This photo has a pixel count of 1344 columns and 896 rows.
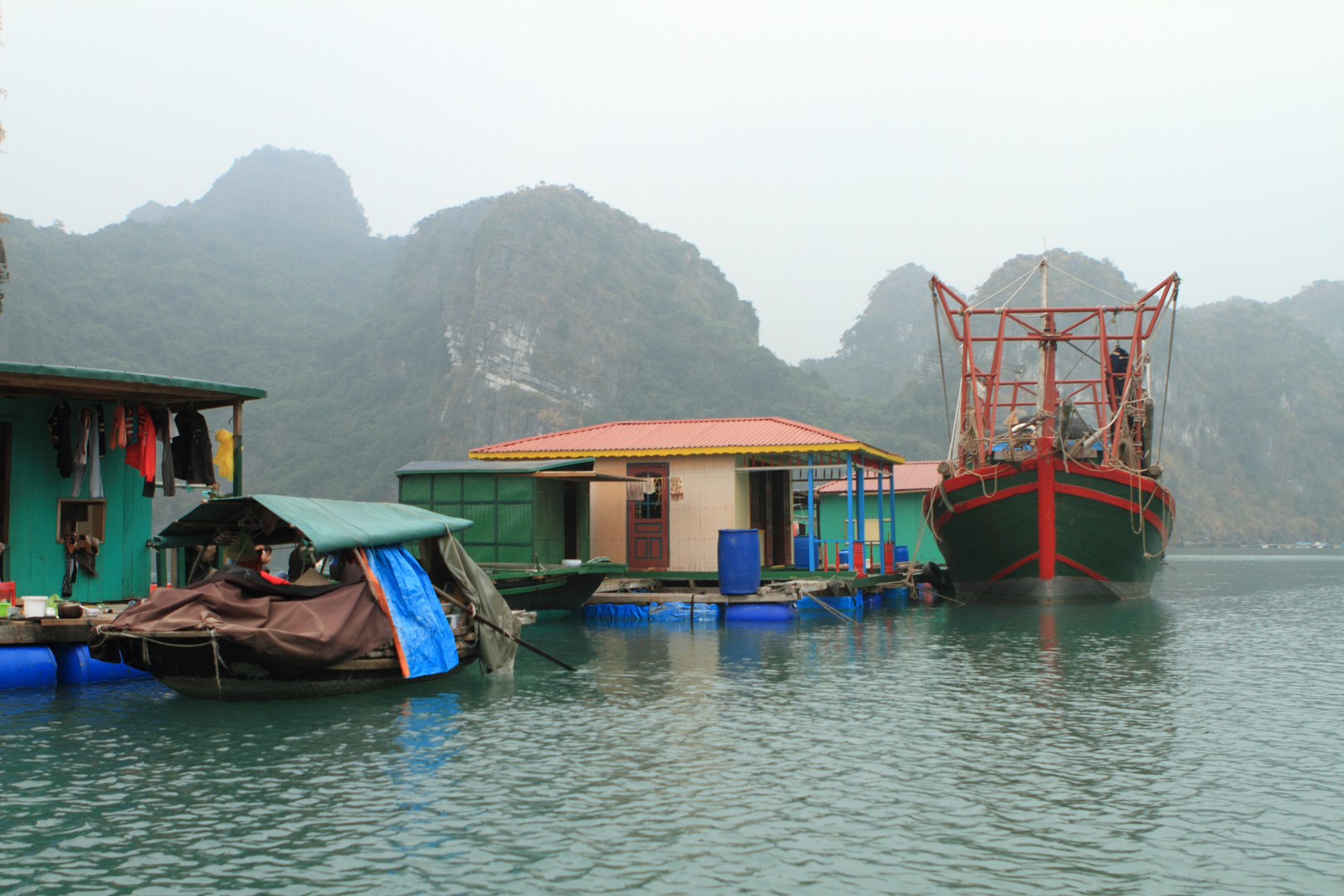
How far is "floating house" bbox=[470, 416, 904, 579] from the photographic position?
24.4 metres

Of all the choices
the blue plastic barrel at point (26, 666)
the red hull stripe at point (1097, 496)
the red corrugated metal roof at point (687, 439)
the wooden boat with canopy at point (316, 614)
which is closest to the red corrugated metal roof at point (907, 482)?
the red hull stripe at point (1097, 496)

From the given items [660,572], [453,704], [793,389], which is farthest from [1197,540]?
[453,704]

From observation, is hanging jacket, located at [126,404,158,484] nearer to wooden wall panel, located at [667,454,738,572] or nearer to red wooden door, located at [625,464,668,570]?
red wooden door, located at [625,464,668,570]

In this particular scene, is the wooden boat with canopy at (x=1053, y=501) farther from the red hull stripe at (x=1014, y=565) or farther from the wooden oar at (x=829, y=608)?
the wooden oar at (x=829, y=608)

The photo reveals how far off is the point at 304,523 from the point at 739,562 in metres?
11.4

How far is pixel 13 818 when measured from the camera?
764cm

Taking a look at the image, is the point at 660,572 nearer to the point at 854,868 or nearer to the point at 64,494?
the point at 64,494

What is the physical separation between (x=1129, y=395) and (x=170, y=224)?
4554 inches

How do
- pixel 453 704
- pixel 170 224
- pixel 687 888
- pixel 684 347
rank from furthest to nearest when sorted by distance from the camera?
pixel 170 224 → pixel 684 347 → pixel 453 704 → pixel 687 888

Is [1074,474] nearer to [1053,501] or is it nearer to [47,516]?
[1053,501]

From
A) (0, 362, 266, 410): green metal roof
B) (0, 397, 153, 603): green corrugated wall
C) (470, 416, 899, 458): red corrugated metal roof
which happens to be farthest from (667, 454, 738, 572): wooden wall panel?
(0, 397, 153, 603): green corrugated wall

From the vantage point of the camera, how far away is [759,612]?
72.9 feet

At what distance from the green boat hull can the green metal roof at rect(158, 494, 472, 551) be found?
52.8ft

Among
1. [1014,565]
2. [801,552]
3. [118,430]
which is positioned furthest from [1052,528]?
[118,430]
